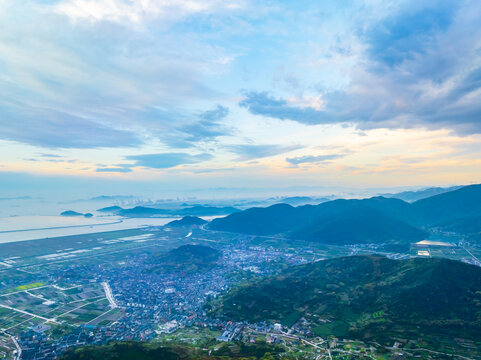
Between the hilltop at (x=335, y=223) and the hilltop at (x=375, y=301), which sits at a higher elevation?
the hilltop at (x=335, y=223)

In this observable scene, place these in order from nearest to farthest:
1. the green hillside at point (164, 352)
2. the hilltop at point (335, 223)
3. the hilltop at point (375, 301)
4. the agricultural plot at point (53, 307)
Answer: the green hillside at point (164, 352) → the hilltop at point (375, 301) → the agricultural plot at point (53, 307) → the hilltop at point (335, 223)

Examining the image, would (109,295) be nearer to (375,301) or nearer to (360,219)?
(375,301)

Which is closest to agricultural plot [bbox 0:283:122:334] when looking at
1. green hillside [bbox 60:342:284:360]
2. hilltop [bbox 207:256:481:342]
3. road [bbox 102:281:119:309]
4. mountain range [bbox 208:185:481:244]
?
road [bbox 102:281:119:309]

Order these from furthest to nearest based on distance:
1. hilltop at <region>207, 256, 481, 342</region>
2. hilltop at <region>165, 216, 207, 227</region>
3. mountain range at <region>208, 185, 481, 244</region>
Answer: hilltop at <region>165, 216, 207, 227</region> < mountain range at <region>208, 185, 481, 244</region> < hilltop at <region>207, 256, 481, 342</region>

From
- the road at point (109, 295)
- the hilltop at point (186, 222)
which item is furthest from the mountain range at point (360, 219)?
the road at point (109, 295)

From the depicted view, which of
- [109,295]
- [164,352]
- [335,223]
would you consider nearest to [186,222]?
[335,223]

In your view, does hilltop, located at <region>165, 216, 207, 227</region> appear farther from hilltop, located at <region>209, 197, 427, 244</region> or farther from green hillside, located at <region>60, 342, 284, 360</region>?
green hillside, located at <region>60, 342, 284, 360</region>

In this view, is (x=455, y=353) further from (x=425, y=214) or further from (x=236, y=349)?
(x=425, y=214)

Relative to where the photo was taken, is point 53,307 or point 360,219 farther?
point 360,219

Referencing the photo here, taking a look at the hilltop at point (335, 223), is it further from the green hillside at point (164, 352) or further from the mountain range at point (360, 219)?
the green hillside at point (164, 352)
